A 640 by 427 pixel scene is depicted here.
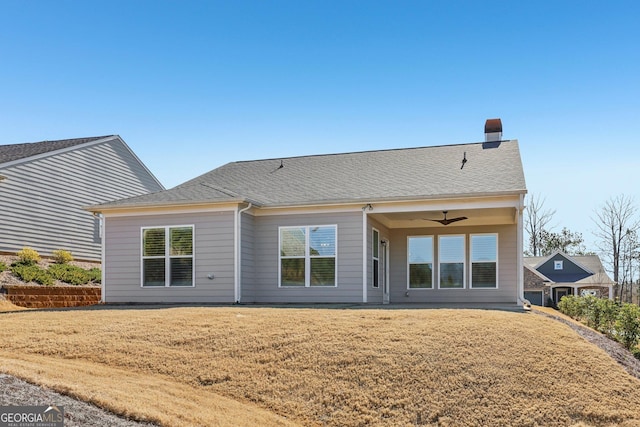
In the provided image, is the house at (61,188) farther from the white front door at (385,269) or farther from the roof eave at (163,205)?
the white front door at (385,269)

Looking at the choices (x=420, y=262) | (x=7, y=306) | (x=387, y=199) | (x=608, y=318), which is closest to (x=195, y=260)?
(x=387, y=199)

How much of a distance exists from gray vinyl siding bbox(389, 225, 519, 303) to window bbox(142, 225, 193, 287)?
230 inches

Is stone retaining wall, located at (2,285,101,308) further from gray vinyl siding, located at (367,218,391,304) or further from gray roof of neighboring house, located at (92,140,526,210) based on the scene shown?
gray vinyl siding, located at (367,218,391,304)

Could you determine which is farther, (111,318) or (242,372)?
(111,318)

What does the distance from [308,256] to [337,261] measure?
786 millimetres

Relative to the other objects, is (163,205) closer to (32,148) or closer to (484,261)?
(484,261)

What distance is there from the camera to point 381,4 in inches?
559

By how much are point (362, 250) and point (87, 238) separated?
1370 centimetres

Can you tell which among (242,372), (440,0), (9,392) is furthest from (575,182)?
(9,392)

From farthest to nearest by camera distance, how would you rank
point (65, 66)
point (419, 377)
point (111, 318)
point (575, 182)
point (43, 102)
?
1. point (575, 182)
2. point (43, 102)
3. point (65, 66)
4. point (111, 318)
5. point (419, 377)

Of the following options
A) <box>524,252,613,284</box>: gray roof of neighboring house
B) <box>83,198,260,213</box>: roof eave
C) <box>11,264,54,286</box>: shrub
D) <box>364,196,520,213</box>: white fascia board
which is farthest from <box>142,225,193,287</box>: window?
<box>524,252,613,284</box>: gray roof of neighboring house

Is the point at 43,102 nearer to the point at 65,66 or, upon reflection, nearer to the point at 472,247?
the point at 65,66

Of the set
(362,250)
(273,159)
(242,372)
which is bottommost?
(242,372)

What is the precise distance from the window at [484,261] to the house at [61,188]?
14.5m
